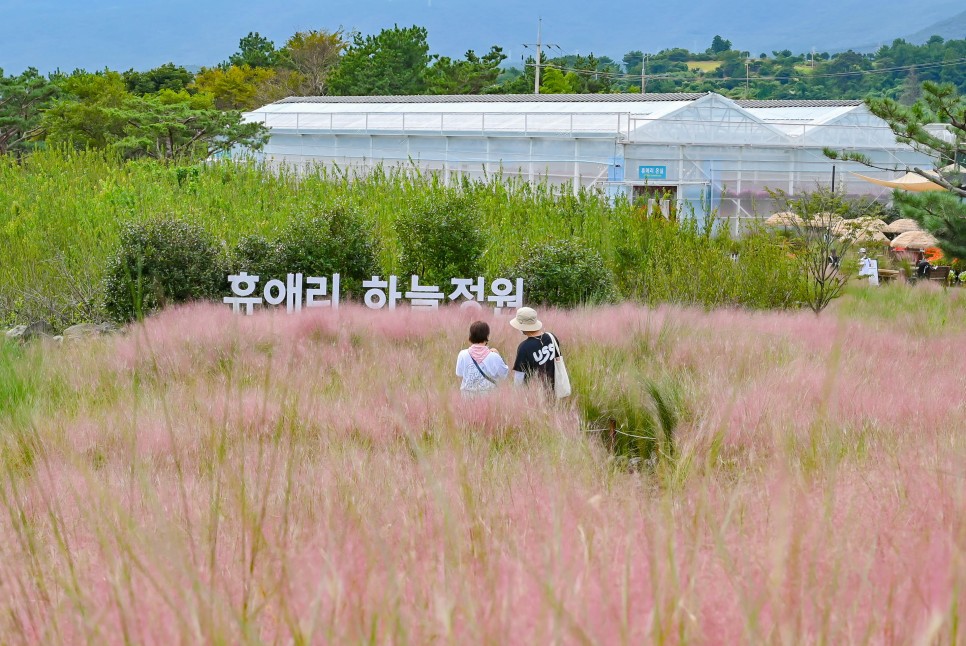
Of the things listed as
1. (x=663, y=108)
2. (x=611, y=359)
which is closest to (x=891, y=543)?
(x=611, y=359)

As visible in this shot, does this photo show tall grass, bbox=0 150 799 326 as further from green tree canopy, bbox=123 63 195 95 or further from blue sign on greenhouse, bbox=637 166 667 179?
green tree canopy, bbox=123 63 195 95

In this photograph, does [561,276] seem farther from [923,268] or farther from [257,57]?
[257,57]

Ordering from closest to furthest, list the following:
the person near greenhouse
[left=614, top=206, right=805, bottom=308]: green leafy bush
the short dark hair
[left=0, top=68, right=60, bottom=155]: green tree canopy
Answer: the short dark hair < [left=614, top=206, right=805, bottom=308]: green leafy bush < the person near greenhouse < [left=0, top=68, right=60, bottom=155]: green tree canopy

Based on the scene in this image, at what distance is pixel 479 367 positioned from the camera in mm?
6762

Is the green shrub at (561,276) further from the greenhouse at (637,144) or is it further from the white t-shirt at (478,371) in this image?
the greenhouse at (637,144)

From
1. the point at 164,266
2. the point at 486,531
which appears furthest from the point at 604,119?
the point at 486,531

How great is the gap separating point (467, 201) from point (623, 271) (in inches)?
97.1

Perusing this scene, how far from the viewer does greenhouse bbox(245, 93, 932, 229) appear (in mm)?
24656

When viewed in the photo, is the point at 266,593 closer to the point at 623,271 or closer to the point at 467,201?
the point at 467,201

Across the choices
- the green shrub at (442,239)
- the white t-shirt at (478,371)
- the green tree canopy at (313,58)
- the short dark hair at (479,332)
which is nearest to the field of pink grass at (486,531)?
the white t-shirt at (478,371)

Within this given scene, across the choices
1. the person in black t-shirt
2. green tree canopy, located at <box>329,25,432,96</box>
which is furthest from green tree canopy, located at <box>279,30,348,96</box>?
the person in black t-shirt

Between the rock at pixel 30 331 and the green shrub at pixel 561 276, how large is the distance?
4.89 meters

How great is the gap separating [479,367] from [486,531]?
14.0 ft

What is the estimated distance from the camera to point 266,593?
2.02m
